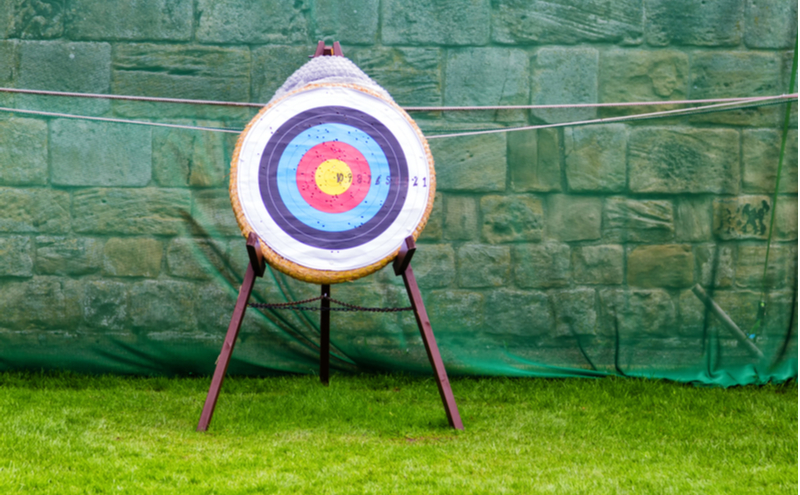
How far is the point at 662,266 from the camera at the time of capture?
314cm

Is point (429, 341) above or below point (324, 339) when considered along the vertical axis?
above

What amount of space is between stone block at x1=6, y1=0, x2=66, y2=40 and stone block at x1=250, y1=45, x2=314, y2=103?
0.81 metres

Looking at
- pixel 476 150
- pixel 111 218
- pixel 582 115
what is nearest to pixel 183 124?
pixel 111 218

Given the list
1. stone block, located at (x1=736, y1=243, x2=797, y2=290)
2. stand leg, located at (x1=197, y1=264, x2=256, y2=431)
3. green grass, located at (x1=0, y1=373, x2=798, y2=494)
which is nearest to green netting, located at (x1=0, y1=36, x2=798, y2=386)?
stone block, located at (x1=736, y1=243, x2=797, y2=290)

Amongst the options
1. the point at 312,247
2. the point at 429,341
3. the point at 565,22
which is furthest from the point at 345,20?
the point at 429,341

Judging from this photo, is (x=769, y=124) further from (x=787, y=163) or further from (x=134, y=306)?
(x=134, y=306)

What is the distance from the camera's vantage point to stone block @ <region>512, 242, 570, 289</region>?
316cm

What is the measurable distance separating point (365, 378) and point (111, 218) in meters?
1.22

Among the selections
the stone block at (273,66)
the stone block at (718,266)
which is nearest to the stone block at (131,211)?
the stone block at (273,66)

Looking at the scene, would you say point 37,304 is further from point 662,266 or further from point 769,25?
point 769,25

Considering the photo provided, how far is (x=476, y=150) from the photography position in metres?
3.15

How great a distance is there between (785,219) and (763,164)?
0.78ft

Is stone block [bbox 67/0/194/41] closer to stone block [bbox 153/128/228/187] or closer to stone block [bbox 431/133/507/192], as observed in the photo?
stone block [bbox 153/128/228/187]

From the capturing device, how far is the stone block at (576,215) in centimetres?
316
